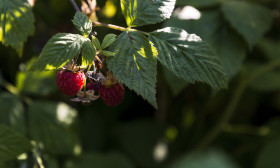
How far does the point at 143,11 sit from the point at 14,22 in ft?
1.02

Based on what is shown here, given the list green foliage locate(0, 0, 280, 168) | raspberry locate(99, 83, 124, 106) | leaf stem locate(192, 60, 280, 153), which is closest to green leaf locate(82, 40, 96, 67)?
green foliage locate(0, 0, 280, 168)

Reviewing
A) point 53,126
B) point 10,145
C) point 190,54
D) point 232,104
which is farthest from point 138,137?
point 190,54

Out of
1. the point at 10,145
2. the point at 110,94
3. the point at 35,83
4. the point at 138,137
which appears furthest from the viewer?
the point at 138,137

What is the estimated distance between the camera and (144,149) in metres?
1.83

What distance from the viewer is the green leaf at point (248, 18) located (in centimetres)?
116

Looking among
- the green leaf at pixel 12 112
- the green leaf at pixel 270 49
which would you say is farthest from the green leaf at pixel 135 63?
the green leaf at pixel 270 49

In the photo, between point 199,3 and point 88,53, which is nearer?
point 88,53

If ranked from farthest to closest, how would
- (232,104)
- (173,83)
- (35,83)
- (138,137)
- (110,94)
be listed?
1. (138,137)
2. (232,104)
3. (35,83)
4. (173,83)
5. (110,94)

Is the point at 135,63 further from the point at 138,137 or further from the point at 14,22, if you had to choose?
the point at 138,137

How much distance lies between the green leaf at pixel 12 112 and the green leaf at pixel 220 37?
23.2 inches

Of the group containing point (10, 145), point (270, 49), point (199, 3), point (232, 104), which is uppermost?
point (199, 3)

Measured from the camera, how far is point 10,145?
91cm

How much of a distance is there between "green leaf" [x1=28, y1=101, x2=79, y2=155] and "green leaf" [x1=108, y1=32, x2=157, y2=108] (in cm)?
62

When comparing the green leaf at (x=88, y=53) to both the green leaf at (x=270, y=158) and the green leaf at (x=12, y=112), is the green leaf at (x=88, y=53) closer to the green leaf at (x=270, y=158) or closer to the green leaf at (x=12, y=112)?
the green leaf at (x=12, y=112)
